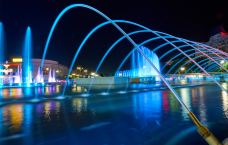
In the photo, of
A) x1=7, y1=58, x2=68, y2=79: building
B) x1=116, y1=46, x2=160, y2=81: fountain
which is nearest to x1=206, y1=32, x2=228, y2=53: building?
x1=116, y1=46, x2=160, y2=81: fountain

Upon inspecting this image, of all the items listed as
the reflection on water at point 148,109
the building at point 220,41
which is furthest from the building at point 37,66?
the reflection on water at point 148,109

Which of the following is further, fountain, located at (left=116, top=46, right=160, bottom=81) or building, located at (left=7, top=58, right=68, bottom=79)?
building, located at (left=7, top=58, right=68, bottom=79)

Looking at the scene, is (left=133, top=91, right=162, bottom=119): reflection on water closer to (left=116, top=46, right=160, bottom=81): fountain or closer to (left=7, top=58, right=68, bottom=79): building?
(left=116, top=46, right=160, bottom=81): fountain

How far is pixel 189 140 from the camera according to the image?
7.11m

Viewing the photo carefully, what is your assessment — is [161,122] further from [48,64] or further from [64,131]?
[48,64]

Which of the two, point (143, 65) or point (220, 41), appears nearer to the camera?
point (143, 65)

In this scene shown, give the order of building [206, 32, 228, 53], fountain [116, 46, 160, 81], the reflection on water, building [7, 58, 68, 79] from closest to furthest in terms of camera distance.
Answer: the reflection on water < fountain [116, 46, 160, 81] < building [206, 32, 228, 53] < building [7, 58, 68, 79]

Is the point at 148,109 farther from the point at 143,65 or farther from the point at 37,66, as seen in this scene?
the point at 37,66

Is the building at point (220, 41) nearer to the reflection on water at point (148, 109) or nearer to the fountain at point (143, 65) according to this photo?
the fountain at point (143, 65)

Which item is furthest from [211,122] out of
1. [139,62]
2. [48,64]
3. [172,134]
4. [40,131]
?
[48,64]

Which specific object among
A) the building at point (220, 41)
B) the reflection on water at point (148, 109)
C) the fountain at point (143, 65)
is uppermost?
the building at point (220, 41)

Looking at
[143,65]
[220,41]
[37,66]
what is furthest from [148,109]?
[37,66]

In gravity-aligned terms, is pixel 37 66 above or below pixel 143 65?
above

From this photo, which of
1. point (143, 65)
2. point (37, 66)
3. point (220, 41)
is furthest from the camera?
point (37, 66)
